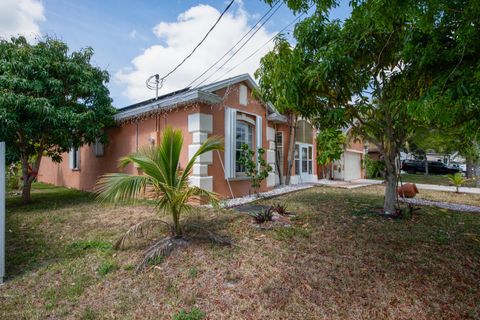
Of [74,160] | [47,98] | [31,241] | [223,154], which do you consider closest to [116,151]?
[47,98]

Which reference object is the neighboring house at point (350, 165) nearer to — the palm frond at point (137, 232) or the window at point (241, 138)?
the window at point (241, 138)

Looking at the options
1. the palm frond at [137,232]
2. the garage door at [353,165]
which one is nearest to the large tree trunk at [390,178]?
the palm frond at [137,232]

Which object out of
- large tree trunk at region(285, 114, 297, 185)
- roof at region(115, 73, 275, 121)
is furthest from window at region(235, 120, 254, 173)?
large tree trunk at region(285, 114, 297, 185)

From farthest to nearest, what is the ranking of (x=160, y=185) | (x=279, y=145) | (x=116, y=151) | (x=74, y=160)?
(x=279, y=145) < (x=74, y=160) < (x=116, y=151) < (x=160, y=185)

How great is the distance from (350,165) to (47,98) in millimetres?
17999

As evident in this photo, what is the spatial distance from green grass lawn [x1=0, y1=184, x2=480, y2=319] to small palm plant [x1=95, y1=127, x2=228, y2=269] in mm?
340

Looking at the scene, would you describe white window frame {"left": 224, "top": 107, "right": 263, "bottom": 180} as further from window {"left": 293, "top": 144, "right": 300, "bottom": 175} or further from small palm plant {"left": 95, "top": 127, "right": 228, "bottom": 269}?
window {"left": 293, "top": 144, "right": 300, "bottom": 175}

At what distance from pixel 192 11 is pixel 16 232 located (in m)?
7.49

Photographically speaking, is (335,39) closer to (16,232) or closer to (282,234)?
(282,234)

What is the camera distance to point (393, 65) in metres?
5.39

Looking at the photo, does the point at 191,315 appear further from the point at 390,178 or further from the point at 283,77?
the point at 390,178

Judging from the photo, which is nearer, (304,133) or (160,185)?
(160,185)

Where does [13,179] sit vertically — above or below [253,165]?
below

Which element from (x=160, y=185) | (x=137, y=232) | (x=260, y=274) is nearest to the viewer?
(x=260, y=274)
